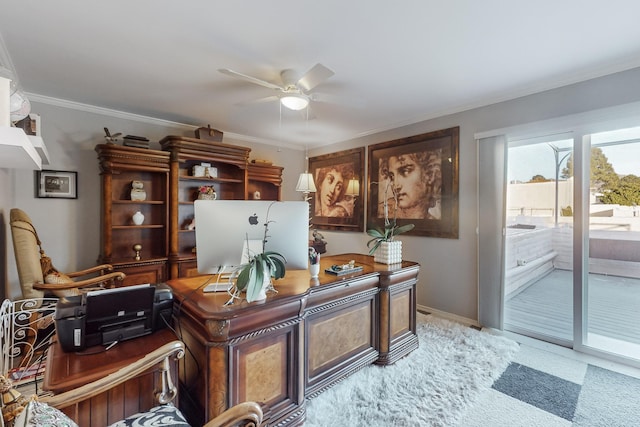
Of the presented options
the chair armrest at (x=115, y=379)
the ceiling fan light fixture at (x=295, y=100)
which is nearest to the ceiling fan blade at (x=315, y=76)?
the ceiling fan light fixture at (x=295, y=100)

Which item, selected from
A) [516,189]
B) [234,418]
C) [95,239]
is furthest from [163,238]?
[516,189]

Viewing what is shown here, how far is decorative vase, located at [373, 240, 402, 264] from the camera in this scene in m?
2.58

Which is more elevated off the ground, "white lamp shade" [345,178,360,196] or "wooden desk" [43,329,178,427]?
"white lamp shade" [345,178,360,196]

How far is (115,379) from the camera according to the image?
1086 mm

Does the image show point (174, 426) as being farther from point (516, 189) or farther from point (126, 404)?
point (516, 189)

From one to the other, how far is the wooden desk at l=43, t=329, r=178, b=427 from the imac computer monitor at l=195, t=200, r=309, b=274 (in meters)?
0.51

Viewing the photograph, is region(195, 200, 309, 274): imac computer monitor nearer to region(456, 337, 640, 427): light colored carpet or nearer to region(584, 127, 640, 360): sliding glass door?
region(456, 337, 640, 427): light colored carpet

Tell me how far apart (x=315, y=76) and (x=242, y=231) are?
1365 mm

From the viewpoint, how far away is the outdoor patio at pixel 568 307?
2.53 meters

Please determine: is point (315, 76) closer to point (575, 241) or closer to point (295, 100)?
point (295, 100)

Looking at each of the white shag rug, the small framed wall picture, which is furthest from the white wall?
the small framed wall picture

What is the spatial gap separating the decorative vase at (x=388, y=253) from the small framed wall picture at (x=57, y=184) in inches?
138

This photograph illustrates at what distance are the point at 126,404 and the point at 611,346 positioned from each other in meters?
3.66

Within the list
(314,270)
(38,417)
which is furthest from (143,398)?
(314,270)
